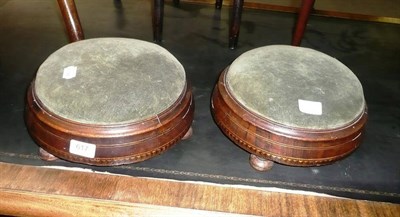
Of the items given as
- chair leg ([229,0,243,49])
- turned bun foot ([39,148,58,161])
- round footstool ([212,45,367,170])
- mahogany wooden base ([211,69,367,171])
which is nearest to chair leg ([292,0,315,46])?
chair leg ([229,0,243,49])

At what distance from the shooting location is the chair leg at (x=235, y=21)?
1902 millimetres

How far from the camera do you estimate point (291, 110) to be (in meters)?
1.02

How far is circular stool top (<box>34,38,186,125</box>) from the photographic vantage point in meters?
0.98

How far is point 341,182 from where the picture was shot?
1288 mm

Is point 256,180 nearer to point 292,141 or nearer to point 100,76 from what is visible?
point 292,141

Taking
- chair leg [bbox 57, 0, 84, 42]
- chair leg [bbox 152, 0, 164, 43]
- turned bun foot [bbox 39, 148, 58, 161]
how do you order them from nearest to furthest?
turned bun foot [bbox 39, 148, 58, 161], chair leg [bbox 57, 0, 84, 42], chair leg [bbox 152, 0, 164, 43]

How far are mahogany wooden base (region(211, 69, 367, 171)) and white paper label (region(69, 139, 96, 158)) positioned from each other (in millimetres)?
412

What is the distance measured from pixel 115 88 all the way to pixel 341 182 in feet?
2.84

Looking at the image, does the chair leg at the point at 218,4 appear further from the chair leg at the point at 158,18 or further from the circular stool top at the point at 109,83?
the circular stool top at the point at 109,83

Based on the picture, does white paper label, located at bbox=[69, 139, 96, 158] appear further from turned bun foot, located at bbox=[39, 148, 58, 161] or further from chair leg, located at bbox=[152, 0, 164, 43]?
chair leg, located at bbox=[152, 0, 164, 43]

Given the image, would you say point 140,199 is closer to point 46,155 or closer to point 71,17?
point 46,155

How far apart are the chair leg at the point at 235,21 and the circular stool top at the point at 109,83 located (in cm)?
82

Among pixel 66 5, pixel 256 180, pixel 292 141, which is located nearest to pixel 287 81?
pixel 292 141

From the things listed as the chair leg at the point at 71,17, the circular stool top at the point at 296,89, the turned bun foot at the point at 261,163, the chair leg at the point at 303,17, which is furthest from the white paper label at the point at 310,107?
the chair leg at the point at 71,17
